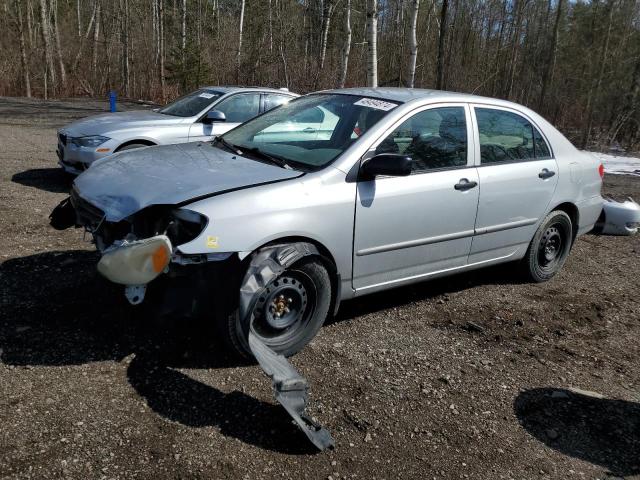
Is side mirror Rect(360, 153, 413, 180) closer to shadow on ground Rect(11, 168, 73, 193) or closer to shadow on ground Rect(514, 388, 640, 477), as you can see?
shadow on ground Rect(514, 388, 640, 477)

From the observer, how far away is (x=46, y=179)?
820 centimetres

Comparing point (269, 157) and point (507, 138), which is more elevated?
point (507, 138)

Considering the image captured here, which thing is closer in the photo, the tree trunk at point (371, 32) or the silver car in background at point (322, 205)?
the silver car in background at point (322, 205)

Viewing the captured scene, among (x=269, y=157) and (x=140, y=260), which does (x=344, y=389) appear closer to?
(x=140, y=260)

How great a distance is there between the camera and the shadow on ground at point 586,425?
2986 mm

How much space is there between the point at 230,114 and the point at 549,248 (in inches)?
196

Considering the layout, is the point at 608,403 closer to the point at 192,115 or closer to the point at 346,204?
the point at 346,204

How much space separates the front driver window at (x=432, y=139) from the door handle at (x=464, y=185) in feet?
0.49

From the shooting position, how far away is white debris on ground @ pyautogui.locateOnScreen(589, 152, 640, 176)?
512 inches

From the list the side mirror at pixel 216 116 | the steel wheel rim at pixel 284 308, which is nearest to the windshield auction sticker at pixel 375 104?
the steel wheel rim at pixel 284 308

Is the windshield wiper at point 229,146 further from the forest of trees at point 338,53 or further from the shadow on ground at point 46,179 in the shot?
the forest of trees at point 338,53

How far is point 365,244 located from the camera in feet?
12.5

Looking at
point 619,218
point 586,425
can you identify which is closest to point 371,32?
point 619,218

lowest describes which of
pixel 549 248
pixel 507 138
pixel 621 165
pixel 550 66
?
pixel 621 165
